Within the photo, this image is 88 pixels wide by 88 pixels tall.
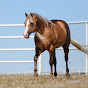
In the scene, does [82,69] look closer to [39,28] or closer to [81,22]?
[81,22]

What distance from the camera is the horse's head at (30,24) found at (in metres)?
5.65

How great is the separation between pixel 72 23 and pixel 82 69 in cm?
160

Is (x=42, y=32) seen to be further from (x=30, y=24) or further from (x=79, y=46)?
(x=79, y=46)

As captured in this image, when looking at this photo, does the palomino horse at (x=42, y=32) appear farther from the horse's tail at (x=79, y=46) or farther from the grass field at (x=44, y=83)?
the horse's tail at (x=79, y=46)

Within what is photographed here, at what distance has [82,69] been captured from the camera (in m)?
8.15

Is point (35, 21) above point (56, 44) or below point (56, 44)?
above

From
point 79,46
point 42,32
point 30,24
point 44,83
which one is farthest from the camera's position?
point 79,46

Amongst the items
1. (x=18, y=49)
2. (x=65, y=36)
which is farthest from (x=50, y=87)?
(x=18, y=49)

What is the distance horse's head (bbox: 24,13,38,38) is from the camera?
223 inches

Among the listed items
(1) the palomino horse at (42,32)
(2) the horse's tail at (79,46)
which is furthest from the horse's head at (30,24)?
(2) the horse's tail at (79,46)

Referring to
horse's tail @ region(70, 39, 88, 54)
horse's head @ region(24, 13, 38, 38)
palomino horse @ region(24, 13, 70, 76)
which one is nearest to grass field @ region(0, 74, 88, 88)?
palomino horse @ region(24, 13, 70, 76)

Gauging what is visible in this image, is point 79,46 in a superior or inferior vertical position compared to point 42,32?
inferior

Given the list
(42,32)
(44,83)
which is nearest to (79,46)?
(42,32)

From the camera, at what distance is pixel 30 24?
223 inches
